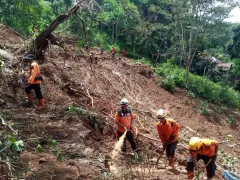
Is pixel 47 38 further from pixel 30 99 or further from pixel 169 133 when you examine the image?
pixel 169 133

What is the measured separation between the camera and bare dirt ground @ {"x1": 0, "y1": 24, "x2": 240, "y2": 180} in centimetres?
509

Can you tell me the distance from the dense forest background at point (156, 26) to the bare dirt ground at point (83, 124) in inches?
56.2

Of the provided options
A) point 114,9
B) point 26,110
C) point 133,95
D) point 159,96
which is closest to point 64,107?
point 26,110

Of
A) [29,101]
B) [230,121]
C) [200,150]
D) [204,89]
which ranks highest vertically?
[200,150]

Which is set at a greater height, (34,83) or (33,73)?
(33,73)

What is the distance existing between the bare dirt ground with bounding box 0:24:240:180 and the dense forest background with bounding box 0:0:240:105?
1428mm

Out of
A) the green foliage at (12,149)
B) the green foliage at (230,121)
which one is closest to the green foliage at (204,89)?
the green foliage at (230,121)

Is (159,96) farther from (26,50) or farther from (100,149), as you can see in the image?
(100,149)

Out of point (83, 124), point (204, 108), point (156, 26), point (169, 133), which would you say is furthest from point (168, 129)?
point (156, 26)

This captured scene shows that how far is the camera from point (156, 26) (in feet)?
78.8

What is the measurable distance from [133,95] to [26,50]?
5310mm

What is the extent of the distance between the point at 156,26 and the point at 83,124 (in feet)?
59.6

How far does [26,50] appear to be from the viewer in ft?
29.4

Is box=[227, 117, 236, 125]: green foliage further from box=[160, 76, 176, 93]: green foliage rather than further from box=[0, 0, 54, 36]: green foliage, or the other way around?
box=[0, 0, 54, 36]: green foliage
